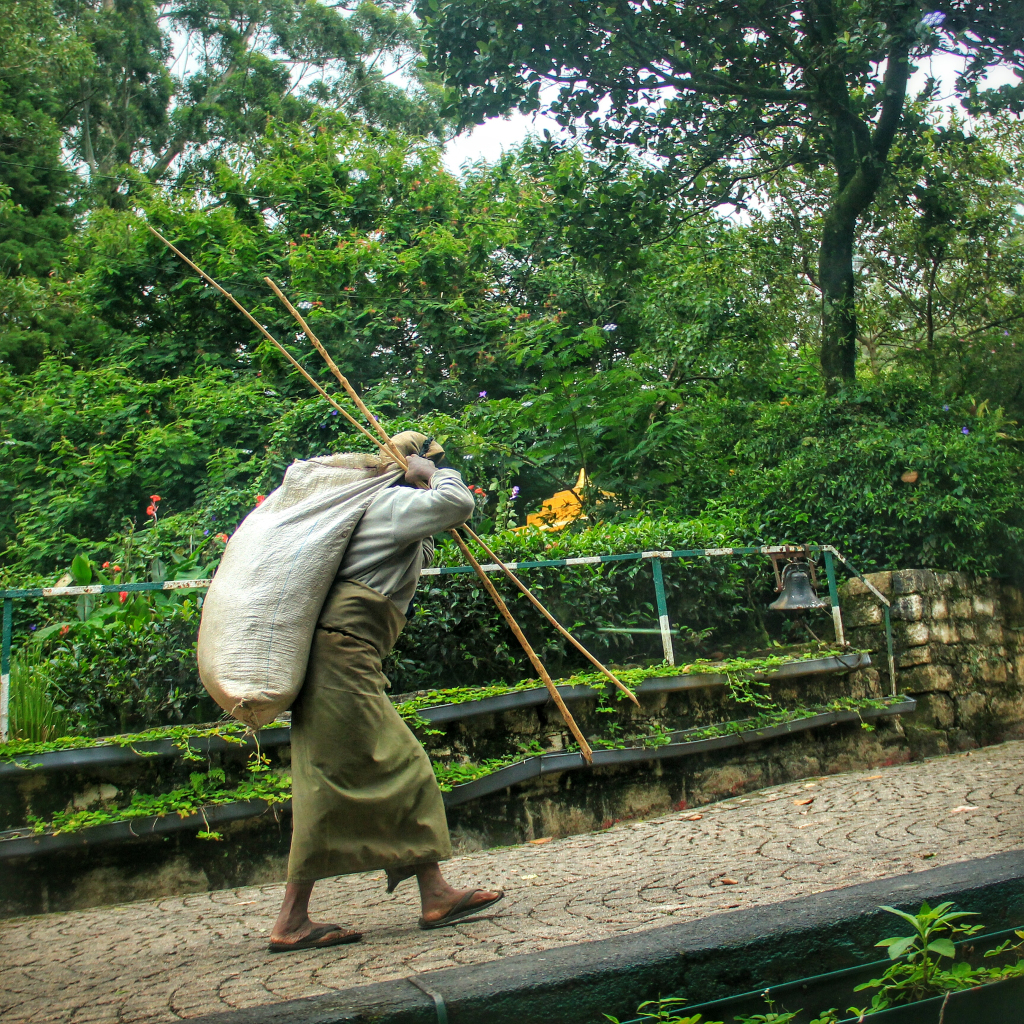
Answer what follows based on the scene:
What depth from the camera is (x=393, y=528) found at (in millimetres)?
3135

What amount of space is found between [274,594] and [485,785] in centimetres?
206

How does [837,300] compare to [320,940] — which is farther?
[837,300]

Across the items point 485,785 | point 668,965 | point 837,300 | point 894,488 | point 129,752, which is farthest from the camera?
point 837,300

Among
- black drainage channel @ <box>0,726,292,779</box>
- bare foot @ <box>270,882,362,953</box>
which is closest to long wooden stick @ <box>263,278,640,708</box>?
black drainage channel @ <box>0,726,292,779</box>

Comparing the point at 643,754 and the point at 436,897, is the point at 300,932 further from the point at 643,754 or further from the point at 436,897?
the point at 643,754

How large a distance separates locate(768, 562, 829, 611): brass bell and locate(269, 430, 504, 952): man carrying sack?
12.3 ft

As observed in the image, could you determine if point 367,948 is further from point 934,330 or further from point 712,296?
point 934,330

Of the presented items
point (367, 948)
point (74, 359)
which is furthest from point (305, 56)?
point (367, 948)

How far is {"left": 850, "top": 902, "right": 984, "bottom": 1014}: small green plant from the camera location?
2053 millimetres

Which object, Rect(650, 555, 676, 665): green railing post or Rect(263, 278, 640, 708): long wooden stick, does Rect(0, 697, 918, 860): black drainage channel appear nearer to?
Rect(263, 278, 640, 708): long wooden stick

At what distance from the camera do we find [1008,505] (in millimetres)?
6859

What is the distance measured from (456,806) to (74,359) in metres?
9.77

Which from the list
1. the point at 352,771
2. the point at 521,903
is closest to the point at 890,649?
the point at 521,903

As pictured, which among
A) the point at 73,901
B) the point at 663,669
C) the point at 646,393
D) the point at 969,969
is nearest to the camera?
the point at 969,969
